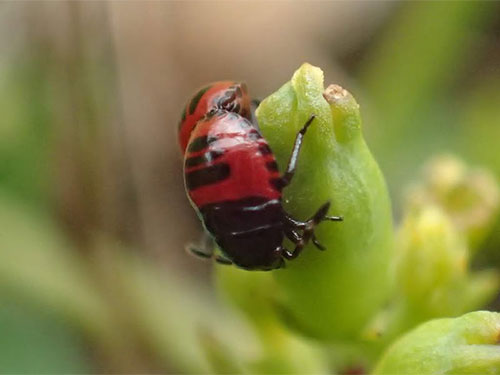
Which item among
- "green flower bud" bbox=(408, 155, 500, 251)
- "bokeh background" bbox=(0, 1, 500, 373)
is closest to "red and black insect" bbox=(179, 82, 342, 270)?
"green flower bud" bbox=(408, 155, 500, 251)

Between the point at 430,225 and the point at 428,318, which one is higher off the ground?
the point at 430,225

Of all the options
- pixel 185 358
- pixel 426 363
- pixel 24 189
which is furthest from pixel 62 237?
pixel 426 363

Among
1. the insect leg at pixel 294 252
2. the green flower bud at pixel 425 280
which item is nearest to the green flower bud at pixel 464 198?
the green flower bud at pixel 425 280

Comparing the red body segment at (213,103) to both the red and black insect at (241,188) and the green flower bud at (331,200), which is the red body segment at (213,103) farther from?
the green flower bud at (331,200)

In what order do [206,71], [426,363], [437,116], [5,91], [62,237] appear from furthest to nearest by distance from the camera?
[206,71]
[437,116]
[5,91]
[62,237]
[426,363]

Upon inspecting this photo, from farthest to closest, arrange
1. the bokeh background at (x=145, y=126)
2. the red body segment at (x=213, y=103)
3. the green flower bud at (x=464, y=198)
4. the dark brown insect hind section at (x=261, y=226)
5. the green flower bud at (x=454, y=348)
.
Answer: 1. the bokeh background at (x=145, y=126)
2. the green flower bud at (x=464, y=198)
3. the red body segment at (x=213, y=103)
4. the dark brown insect hind section at (x=261, y=226)
5. the green flower bud at (x=454, y=348)

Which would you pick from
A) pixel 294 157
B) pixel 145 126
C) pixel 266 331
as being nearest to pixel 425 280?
pixel 266 331

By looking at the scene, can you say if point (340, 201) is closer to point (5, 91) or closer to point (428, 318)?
point (428, 318)
